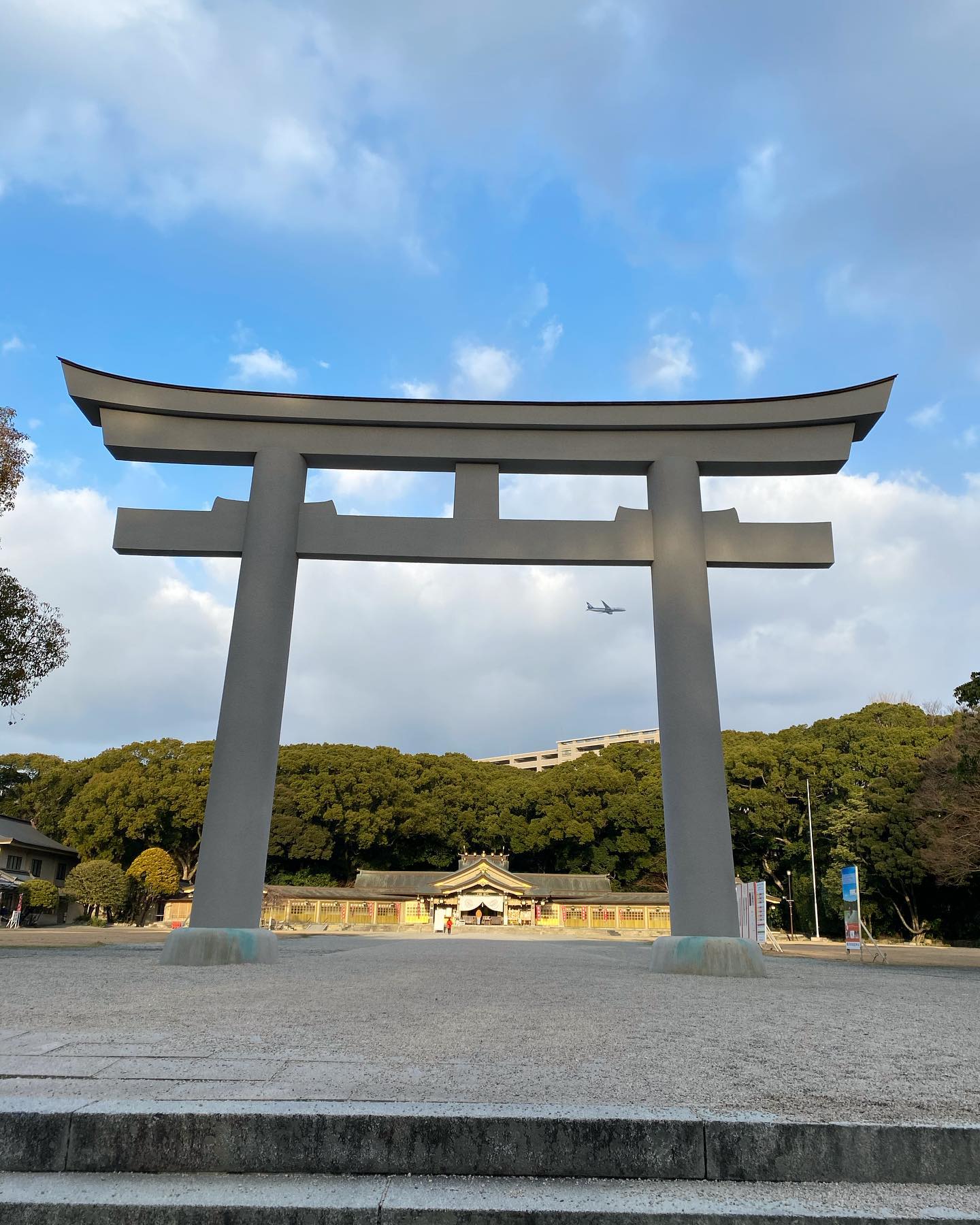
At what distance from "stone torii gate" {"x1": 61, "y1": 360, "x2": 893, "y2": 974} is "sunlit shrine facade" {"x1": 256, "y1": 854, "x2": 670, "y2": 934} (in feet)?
81.7

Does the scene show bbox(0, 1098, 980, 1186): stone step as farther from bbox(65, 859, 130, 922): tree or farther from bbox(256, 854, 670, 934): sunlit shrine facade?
bbox(256, 854, 670, 934): sunlit shrine facade

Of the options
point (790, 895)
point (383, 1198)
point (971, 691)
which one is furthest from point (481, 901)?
point (383, 1198)

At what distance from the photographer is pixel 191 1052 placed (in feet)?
9.69

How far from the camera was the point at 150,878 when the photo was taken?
28234 mm

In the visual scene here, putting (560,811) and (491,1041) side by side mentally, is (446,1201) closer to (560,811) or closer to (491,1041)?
(491,1041)

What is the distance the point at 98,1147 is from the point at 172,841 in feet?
113

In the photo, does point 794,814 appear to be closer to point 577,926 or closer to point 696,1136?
point 577,926

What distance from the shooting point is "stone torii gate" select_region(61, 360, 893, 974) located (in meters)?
7.66

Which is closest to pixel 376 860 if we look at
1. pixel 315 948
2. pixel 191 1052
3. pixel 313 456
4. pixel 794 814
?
pixel 794 814

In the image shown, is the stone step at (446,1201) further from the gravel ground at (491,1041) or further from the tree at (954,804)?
the tree at (954,804)

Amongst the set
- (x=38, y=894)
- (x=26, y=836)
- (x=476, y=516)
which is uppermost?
(x=476, y=516)

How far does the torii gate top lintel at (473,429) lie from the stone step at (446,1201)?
7.43 meters

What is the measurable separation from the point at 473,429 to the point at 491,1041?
22.0ft

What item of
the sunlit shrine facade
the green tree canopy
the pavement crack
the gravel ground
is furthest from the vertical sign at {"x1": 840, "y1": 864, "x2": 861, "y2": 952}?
the sunlit shrine facade
